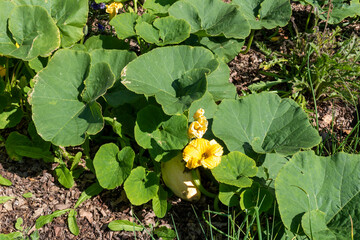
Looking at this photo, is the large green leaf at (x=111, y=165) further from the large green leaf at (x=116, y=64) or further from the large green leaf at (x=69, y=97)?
the large green leaf at (x=116, y=64)

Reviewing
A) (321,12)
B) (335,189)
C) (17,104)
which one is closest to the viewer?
(335,189)

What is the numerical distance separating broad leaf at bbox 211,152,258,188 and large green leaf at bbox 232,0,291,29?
121cm

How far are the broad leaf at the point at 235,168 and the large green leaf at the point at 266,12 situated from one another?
→ 121 cm

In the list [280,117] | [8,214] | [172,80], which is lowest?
[8,214]

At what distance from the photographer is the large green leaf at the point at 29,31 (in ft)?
7.78

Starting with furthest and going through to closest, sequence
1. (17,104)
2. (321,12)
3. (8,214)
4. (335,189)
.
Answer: (321,12)
(17,104)
(8,214)
(335,189)

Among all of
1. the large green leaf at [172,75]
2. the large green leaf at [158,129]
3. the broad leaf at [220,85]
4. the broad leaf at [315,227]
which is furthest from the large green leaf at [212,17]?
the broad leaf at [315,227]

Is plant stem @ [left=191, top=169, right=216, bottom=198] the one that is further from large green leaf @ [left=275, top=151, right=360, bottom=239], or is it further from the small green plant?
the small green plant

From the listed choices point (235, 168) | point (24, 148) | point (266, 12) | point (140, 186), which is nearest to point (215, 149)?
point (235, 168)

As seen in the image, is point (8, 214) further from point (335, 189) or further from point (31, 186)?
point (335, 189)

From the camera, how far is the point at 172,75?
239 cm

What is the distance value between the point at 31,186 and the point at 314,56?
2176 mm

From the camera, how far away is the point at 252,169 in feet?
7.14

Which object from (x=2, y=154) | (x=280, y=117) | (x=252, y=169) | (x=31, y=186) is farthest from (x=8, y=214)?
(x=280, y=117)
